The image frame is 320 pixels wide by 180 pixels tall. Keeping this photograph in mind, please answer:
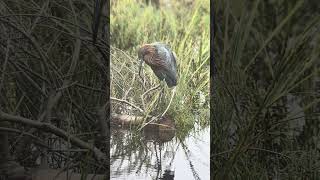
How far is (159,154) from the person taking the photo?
6.71 feet

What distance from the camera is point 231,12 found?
1872 mm

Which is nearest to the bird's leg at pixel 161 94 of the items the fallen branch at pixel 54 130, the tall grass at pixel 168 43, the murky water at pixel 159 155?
the tall grass at pixel 168 43

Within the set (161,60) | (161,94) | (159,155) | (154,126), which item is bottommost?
(159,155)

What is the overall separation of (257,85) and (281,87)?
0.30ft

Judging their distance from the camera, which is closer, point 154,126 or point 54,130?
point 154,126

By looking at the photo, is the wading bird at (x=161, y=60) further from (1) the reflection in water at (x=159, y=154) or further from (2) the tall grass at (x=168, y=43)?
(1) the reflection in water at (x=159, y=154)

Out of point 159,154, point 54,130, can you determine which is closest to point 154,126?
point 159,154

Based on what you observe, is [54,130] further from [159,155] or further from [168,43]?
[168,43]

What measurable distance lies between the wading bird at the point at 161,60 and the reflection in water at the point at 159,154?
134 millimetres

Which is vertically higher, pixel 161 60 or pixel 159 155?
pixel 161 60

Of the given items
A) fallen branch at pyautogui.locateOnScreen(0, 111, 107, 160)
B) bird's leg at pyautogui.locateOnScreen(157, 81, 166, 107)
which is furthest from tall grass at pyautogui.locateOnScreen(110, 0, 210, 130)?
fallen branch at pyautogui.locateOnScreen(0, 111, 107, 160)

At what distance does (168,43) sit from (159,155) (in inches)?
19.0

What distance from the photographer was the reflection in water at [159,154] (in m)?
1.98

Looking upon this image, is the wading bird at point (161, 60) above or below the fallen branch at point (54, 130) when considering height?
above
